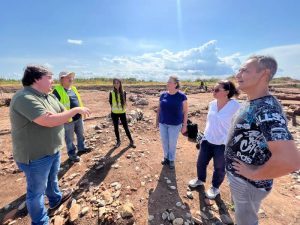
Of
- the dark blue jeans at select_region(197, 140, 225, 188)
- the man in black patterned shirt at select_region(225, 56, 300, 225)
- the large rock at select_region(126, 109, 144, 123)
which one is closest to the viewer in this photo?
the man in black patterned shirt at select_region(225, 56, 300, 225)

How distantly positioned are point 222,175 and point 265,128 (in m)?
2.50

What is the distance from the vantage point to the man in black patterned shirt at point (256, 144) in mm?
1731

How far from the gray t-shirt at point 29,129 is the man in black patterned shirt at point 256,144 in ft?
7.41

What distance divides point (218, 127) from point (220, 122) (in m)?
0.09

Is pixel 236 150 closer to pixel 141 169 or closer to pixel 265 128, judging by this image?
pixel 265 128

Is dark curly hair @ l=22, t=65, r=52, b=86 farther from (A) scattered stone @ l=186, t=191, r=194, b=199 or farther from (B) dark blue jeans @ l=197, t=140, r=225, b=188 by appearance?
(A) scattered stone @ l=186, t=191, r=194, b=199

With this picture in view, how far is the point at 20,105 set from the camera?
2695 mm

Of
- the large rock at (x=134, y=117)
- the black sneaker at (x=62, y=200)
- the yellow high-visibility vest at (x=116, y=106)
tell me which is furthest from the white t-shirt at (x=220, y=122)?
the large rock at (x=134, y=117)

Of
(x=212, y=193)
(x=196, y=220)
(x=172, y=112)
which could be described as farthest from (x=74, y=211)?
(x=172, y=112)

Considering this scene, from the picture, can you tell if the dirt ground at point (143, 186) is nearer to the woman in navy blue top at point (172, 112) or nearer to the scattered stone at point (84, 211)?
the scattered stone at point (84, 211)

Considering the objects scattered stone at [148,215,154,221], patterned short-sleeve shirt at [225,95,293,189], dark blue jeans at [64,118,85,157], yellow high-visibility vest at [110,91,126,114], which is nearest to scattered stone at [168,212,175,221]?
scattered stone at [148,215,154,221]

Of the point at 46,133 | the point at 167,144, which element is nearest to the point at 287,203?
the point at 167,144

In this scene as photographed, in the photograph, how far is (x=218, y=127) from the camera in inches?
149

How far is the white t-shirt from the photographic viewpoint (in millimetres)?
3725
